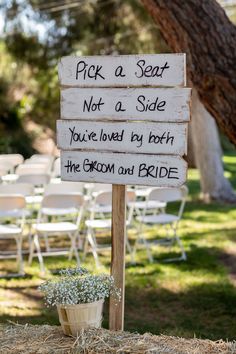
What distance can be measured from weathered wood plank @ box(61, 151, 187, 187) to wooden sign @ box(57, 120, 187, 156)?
0.04m

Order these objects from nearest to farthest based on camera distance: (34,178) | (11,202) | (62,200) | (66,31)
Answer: (11,202), (62,200), (34,178), (66,31)

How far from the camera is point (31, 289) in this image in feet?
23.9

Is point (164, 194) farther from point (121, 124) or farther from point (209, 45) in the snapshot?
point (121, 124)

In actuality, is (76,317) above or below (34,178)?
below

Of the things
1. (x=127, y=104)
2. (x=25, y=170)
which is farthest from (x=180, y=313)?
(x=25, y=170)

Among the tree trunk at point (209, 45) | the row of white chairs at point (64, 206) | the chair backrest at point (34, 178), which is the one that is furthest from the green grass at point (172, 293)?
the tree trunk at point (209, 45)

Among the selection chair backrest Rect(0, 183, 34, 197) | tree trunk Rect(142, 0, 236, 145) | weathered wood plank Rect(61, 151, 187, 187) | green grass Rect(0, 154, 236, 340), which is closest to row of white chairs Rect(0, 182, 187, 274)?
chair backrest Rect(0, 183, 34, 197)

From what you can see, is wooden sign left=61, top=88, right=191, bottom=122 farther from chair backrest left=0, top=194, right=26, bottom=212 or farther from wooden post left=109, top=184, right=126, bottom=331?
chair backrest left=0, top=194, right=26, bottom=212

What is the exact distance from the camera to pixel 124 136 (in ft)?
13.2

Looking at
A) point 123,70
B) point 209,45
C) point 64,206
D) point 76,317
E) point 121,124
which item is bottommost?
point 76,317

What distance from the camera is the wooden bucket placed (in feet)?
12.4

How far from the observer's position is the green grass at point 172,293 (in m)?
6.11

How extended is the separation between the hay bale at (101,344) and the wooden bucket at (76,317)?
43 mm

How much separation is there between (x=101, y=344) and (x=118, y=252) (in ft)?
2.43
